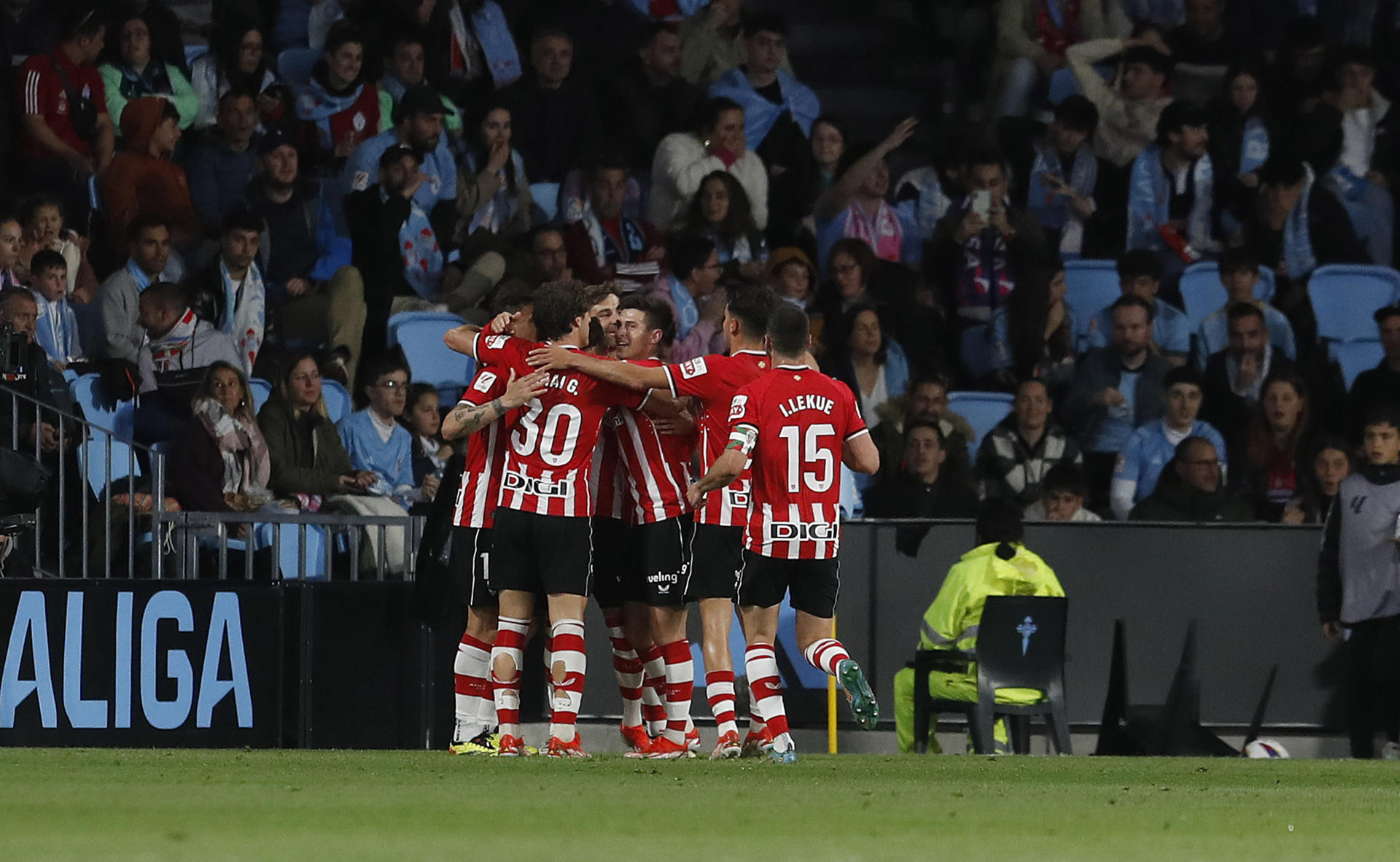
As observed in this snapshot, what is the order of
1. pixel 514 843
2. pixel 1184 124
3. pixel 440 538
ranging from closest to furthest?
pixel 514 843
pixel 440 538
pixel 1184 124

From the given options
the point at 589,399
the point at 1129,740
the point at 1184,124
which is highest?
the point at 1184,124

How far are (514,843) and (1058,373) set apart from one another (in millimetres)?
9958

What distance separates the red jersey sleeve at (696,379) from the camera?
9250mm

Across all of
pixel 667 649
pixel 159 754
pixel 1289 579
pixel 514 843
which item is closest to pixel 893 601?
pixel 1289 579

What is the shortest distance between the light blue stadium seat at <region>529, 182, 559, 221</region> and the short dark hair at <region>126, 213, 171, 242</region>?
8.43 ft

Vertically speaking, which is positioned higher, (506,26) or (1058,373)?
(506,26)

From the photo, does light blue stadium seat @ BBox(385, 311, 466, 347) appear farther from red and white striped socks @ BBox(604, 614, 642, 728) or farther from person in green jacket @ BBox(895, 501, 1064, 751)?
red and white striped socks @ BBox(604, 614, 642, 728)

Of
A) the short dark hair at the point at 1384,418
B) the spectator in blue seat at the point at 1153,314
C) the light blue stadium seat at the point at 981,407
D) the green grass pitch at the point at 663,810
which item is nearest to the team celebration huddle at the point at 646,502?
the green grass pitch at the point at 663,810

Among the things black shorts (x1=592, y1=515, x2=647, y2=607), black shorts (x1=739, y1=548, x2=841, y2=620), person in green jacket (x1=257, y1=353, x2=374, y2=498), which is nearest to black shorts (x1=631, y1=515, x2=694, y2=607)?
black shorts (x1=592, y1=515, x2=647, y2=607)

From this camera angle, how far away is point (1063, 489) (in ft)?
44.8

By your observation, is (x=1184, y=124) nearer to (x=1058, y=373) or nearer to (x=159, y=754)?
(x=1058, y=373)

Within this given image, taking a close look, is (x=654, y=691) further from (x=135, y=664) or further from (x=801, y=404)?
(x=135, y=664)

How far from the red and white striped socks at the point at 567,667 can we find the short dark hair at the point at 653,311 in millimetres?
1425

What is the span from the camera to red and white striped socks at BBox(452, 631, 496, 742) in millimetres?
9531
